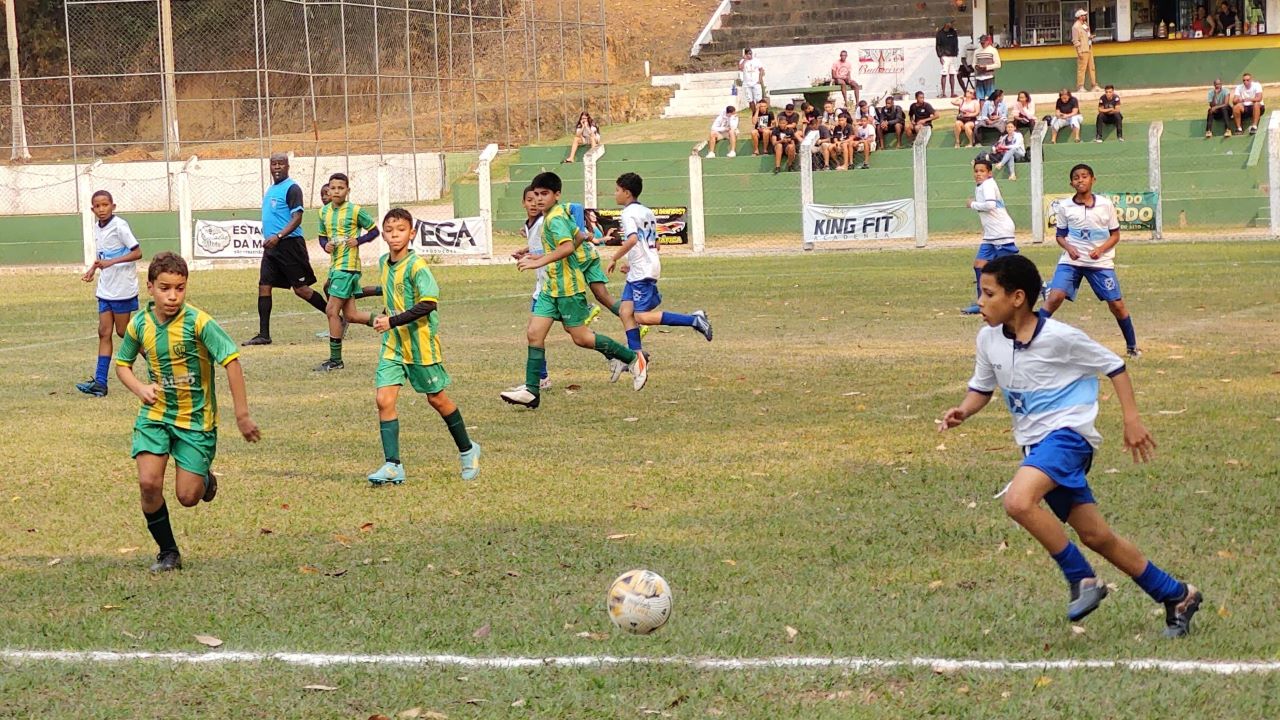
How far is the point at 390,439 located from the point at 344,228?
671 cm

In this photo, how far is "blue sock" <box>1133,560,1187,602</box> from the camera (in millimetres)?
5934

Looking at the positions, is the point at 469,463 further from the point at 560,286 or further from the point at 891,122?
the point at 891,122

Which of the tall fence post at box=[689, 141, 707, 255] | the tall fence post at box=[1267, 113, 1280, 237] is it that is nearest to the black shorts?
the tall fence post at box=[689, 141, 707, 255]

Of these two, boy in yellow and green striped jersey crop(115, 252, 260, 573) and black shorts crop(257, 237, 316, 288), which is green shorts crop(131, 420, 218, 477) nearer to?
boy in yellow and green striped jersey crop(115, 252, 260, 573)

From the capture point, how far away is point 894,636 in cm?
612

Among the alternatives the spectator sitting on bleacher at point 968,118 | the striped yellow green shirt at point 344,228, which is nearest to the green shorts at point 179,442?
the striped yellow green shirt at point 344,228

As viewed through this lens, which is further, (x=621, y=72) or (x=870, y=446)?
(x=621, y=72)

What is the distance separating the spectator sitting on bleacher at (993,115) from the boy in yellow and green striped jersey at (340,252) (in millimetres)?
22150

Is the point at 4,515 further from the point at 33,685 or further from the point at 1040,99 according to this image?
the point at 1040,99

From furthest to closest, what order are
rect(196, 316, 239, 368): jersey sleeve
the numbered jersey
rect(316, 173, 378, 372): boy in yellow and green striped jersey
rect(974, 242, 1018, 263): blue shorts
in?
rect(974, 242, 1018, 263): blue shorts → rect(316, 173, 378, 372): boy in yellow and green striped jersey → the numbered jersey → rect(196, 316, 239, 368): jersey sleeve

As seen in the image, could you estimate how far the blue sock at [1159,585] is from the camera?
234 inches

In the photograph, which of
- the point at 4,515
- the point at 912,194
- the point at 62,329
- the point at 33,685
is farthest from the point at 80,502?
the point at 912,194

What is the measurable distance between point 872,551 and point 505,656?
222cm

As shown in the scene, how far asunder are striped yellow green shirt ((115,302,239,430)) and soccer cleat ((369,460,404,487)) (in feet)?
6.24
